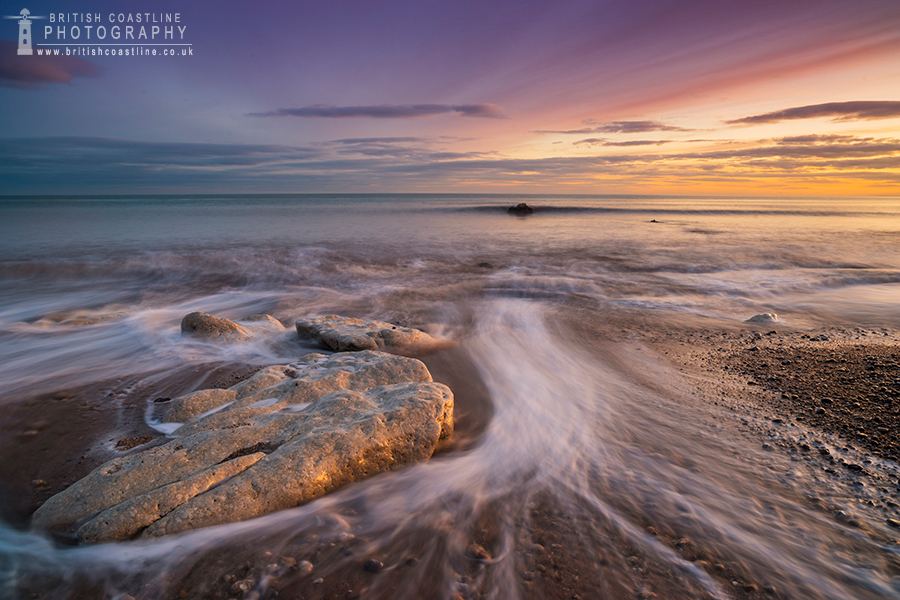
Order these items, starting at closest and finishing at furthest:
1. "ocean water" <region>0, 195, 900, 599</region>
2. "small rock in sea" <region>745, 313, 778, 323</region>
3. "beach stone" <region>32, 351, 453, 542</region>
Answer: "ocean water" <region>0, 195, 900, 599</region>, "beach stone" <region>32, 351, 453, 542</region>, "small rock in sea" <region>745, 313, 778, 323</region>

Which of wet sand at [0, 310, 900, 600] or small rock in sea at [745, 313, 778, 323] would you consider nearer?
wet sand at [0, 310, 900, 600]

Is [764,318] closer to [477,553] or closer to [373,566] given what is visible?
[477,553]

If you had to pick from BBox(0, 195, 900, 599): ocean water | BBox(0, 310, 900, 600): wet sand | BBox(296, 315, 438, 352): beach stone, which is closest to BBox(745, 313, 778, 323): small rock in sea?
BBox(0, 195, 900, 599): ocean water

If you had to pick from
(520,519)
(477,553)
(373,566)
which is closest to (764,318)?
(520,519)

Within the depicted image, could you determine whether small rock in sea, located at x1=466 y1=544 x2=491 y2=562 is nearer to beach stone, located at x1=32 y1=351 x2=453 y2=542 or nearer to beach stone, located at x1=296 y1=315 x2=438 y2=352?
beach stone, located at x1=32 y1=351 x2=453 y2=542

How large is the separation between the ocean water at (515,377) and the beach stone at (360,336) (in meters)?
0.42

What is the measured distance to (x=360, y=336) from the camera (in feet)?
20.2

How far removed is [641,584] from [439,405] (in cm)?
203

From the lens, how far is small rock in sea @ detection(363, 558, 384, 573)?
102 inches

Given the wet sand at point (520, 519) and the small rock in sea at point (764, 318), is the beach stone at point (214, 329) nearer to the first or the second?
the wet sand at point (520, 519)

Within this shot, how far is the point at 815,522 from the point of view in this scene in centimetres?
292

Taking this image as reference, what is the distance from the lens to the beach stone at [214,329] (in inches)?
250

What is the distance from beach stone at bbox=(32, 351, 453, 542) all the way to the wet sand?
0.26 metres

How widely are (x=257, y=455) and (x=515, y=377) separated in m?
3.51
